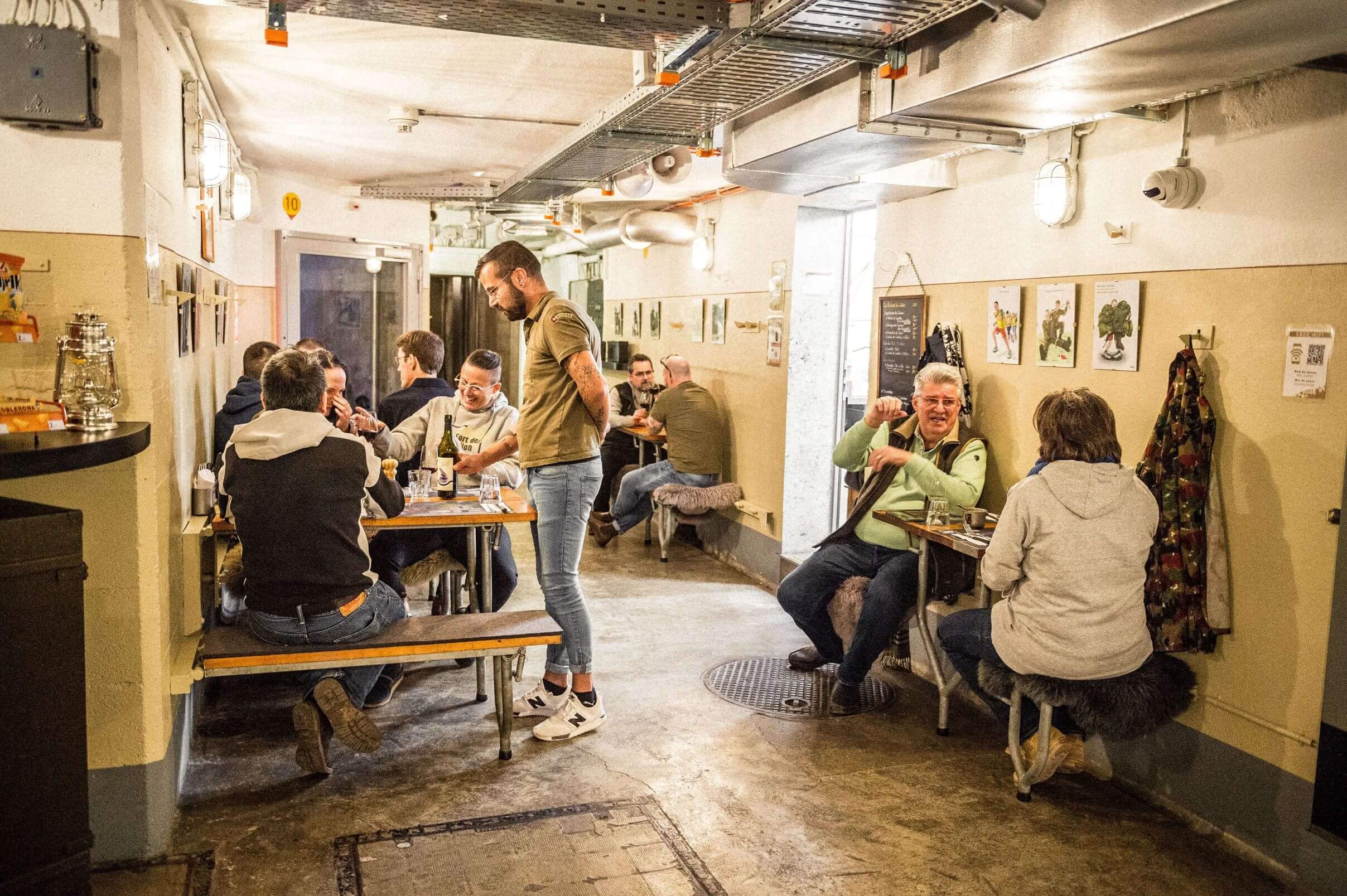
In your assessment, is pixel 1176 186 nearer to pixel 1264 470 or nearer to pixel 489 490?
pixel 1264 470

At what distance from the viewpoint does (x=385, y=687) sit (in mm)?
4133

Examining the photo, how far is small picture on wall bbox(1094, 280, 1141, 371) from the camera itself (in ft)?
12.0

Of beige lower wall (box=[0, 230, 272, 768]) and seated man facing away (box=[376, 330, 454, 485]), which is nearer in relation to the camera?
beige lower wall (box=[0, 230, 272, 768])

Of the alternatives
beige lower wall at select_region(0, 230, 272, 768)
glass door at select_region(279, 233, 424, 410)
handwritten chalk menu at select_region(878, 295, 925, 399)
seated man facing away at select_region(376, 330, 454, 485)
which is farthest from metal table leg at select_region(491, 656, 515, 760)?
glass door at select_region(279, 233, 424, 410)

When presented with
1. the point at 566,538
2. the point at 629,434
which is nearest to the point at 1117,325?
the point at 566,538

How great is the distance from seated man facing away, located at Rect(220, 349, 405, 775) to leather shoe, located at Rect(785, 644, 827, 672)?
6.60 feet

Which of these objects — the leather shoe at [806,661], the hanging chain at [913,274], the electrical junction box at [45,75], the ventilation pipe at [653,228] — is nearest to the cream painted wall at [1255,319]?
the hanging chain at [913,274]

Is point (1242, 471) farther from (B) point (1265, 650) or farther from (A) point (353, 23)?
(A) point (353, 23)

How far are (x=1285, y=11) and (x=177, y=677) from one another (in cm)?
330

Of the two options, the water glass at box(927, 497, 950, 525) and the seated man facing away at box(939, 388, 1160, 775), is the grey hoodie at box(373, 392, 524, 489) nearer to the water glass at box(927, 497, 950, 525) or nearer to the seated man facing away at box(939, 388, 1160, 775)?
the water glass at box(927, 497, 950, 525)

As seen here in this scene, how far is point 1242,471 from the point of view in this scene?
128 inches

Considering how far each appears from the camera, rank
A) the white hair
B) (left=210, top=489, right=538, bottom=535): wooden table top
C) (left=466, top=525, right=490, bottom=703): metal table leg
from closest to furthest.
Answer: (left=210, top=489, right=538, bottom=535): wooden table top < (left=466, top=525, right=490, bottom=703): metal table leg < the white hair

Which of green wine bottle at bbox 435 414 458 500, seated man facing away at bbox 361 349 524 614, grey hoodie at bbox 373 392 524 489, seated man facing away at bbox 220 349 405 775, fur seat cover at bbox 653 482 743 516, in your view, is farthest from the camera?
fur seat cover at bbox 653 482 743 516

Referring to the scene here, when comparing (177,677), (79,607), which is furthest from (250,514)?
(79,607)
